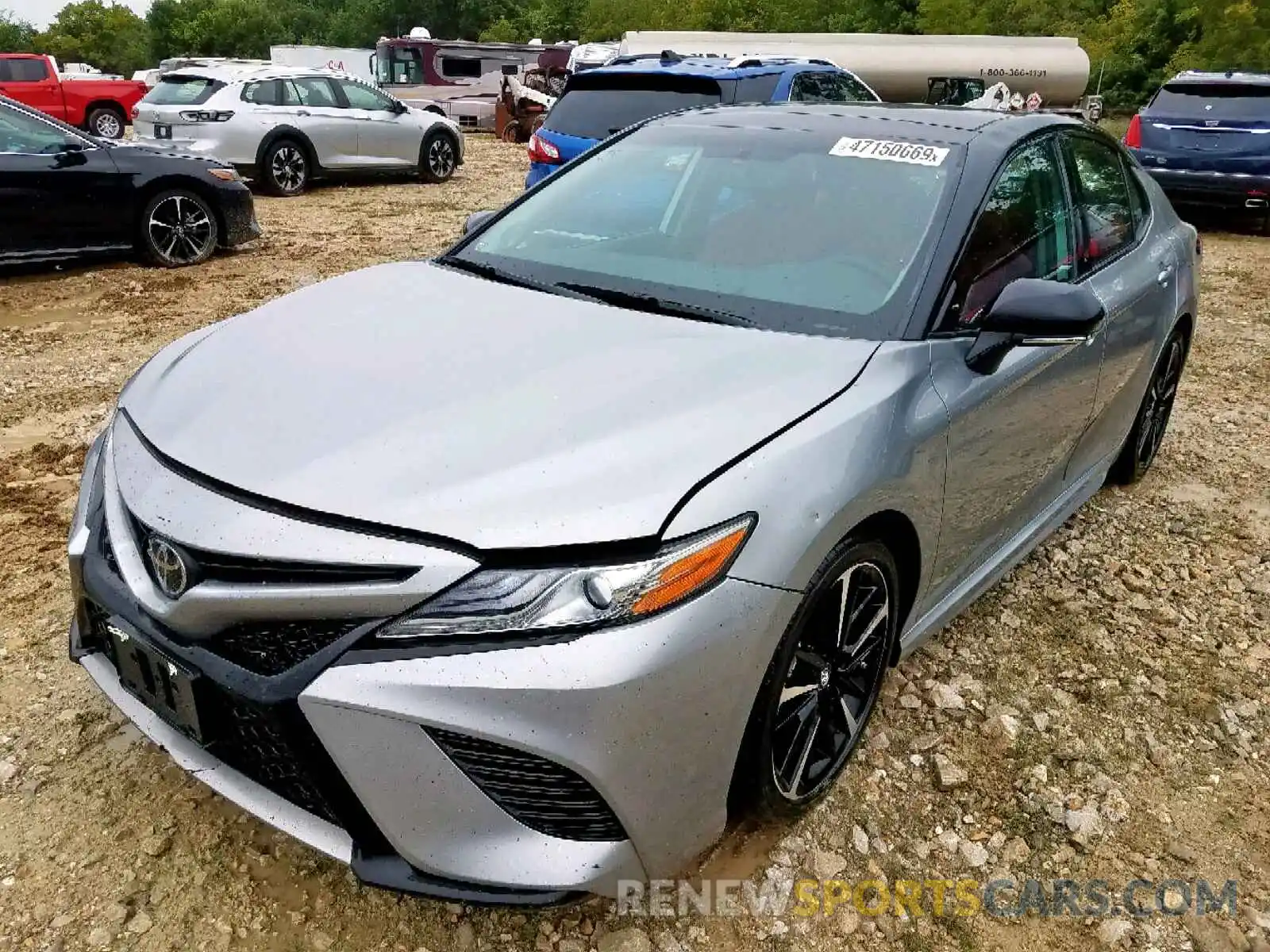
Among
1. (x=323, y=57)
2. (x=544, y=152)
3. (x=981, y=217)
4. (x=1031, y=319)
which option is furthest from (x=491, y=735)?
(x=323, y=57)

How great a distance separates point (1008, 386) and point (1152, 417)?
2003 mm

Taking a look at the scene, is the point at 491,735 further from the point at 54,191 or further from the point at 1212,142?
the point at 1212,142

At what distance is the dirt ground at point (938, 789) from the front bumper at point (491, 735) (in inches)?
14.7

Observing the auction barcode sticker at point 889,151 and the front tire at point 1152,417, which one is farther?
the front tire at point 1152,417

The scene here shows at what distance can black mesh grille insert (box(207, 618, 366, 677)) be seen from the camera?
65.1 inches

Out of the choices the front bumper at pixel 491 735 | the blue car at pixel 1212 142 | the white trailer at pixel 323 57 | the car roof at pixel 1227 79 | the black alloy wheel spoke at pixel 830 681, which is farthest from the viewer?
the white trailer at pixel 323 57

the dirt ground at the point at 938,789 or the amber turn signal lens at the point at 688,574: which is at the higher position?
the amber turn signal lens at the point at 688,574

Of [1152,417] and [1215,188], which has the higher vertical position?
[1152,417]

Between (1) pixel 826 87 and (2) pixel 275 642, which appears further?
(1) pixel 826 87

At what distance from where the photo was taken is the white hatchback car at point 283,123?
11039mm

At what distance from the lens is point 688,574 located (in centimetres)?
168

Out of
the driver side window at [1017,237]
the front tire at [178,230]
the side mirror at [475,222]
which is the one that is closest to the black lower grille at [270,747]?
the driver side window at [1017,237]

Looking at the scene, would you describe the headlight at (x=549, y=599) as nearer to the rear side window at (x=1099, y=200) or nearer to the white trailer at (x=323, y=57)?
the rear side window at (x=1099, y=200)

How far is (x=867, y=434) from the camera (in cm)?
203
